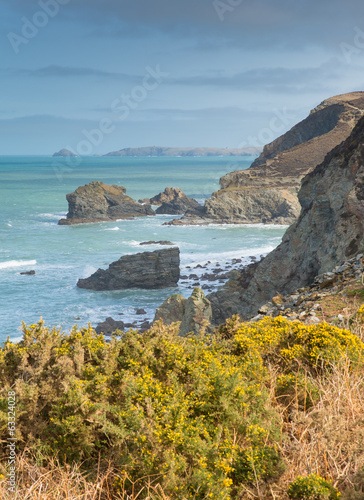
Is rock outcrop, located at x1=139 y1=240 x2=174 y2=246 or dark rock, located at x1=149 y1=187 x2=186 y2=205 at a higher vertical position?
dark rock, located at x1=149 y1=187 x2=186 y2=205

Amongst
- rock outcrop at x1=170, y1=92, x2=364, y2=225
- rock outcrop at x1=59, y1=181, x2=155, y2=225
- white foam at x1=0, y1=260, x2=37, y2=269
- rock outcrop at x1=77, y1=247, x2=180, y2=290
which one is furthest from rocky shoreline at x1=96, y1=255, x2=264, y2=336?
rock outcrop at x1=59, y1=181, x2=155, y2=225

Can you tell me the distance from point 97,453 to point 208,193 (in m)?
120

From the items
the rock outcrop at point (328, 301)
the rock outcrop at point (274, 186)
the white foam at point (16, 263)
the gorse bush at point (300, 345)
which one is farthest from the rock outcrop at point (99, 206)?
the gorse bush at point (300, 345)

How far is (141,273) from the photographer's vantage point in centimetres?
3616

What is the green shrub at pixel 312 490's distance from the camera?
297cm

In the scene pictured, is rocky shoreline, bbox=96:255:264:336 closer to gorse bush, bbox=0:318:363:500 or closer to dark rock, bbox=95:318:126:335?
dark rock, bbox=95:318:126:335

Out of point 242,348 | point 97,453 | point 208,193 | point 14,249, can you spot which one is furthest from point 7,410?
point 208,193

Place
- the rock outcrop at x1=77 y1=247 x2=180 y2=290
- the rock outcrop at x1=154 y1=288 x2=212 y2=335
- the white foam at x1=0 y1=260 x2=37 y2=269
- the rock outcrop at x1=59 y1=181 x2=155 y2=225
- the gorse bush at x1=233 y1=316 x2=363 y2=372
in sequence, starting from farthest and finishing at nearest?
the rock outcrop at x1=59 y1=181 x2=155 y2=225 < the white foam at x1=0 y1=260 x2=37 y2=269 < the rock outcrop at x1=77 y1=247 x2=180 y2=290 < the rock outcrop at x1=154 y1=288 x2=212 y2=335 < the gorse bush at x1=233 y1=316 x2=363 y2=372

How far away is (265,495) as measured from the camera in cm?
328

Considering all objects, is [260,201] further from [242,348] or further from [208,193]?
[242,348]

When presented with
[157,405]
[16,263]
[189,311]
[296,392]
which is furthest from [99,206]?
[157,405]

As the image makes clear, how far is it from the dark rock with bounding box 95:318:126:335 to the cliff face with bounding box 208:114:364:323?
649cm

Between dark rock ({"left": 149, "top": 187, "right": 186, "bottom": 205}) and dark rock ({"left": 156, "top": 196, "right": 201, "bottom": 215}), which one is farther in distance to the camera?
dark rock ({"left": 149, "top": 187, "right": 186, "bottom": 205})

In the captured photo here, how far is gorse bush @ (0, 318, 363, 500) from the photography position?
3.23 meters
